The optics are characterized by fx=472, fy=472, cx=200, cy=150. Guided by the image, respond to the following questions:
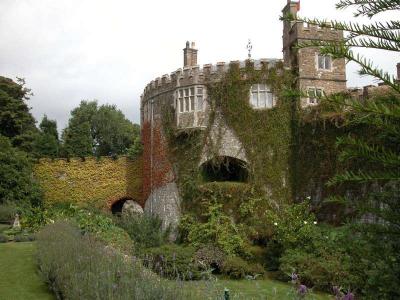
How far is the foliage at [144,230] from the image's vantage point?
19.2 meters

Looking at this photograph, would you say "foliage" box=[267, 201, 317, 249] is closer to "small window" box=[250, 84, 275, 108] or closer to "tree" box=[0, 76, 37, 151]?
"small window" box=[250, 84, 275, 108]

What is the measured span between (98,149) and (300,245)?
38156 mm

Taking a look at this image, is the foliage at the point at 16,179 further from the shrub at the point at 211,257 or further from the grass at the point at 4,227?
the shrub at the point at 211,257

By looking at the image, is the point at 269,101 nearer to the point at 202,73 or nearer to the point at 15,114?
the point at 202,73

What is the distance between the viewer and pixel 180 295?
562 cm

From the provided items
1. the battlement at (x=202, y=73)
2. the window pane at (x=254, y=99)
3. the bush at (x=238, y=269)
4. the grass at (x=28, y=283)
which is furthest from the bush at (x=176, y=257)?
the battlement at (x=202, y=73)

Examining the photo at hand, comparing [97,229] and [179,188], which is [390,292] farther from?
[179,188]

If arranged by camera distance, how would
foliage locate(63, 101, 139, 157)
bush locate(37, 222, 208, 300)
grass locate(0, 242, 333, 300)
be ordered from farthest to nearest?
foliage locate(63, 101, 139, 157)
grass locate(0, 242, 333, 300)
bush locate(37, 222, 208, 300)

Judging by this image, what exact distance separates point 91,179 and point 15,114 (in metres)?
7.09

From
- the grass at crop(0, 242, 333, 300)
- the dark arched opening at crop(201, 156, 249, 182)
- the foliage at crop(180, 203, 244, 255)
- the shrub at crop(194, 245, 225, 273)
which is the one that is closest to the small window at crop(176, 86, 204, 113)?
the dark arched opening at crop(201, 156, 249, 182)

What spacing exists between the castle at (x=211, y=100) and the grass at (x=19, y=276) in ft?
26.7

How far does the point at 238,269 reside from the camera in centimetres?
1611

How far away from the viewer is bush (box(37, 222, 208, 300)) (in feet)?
19.3

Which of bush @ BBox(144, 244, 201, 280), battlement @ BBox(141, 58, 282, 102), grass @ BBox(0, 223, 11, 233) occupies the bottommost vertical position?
bush @ BBox(144, 244, 201, 280)
